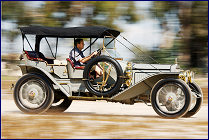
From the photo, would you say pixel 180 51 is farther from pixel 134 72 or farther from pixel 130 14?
pixel 134 72

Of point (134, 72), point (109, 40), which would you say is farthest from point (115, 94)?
point (109, 40)

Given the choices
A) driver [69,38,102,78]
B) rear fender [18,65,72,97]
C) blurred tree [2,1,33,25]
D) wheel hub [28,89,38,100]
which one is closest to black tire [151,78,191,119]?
driver [69,38,102,78]

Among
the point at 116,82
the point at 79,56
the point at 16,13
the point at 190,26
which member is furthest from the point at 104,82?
the point at 16,13

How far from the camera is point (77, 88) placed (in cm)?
1032

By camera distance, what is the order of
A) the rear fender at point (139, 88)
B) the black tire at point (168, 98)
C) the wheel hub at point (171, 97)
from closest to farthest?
the black tire at point (168, 98)
the wheel hub at point (171, 97)
the rear fender at point (139, 88)

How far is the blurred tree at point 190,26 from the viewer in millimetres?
15734

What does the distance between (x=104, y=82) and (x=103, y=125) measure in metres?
1.73

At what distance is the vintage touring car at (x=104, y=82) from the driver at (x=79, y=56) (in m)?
0.10

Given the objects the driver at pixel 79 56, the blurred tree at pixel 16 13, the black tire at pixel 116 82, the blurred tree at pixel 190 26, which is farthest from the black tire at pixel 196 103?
the blurred tree at pixel 16 13

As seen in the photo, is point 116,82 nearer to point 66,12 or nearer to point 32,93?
point 32,93

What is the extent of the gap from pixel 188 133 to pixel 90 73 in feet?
10.8

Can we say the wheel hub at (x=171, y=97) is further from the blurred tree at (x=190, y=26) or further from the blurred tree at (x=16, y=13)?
the blurred tree at (x=16, y=13)

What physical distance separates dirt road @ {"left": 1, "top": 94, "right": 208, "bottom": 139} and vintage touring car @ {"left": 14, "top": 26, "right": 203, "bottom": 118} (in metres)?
0.35

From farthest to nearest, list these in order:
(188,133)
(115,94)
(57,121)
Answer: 1. (115,94)
2. (57,121)
3. (188,133)
